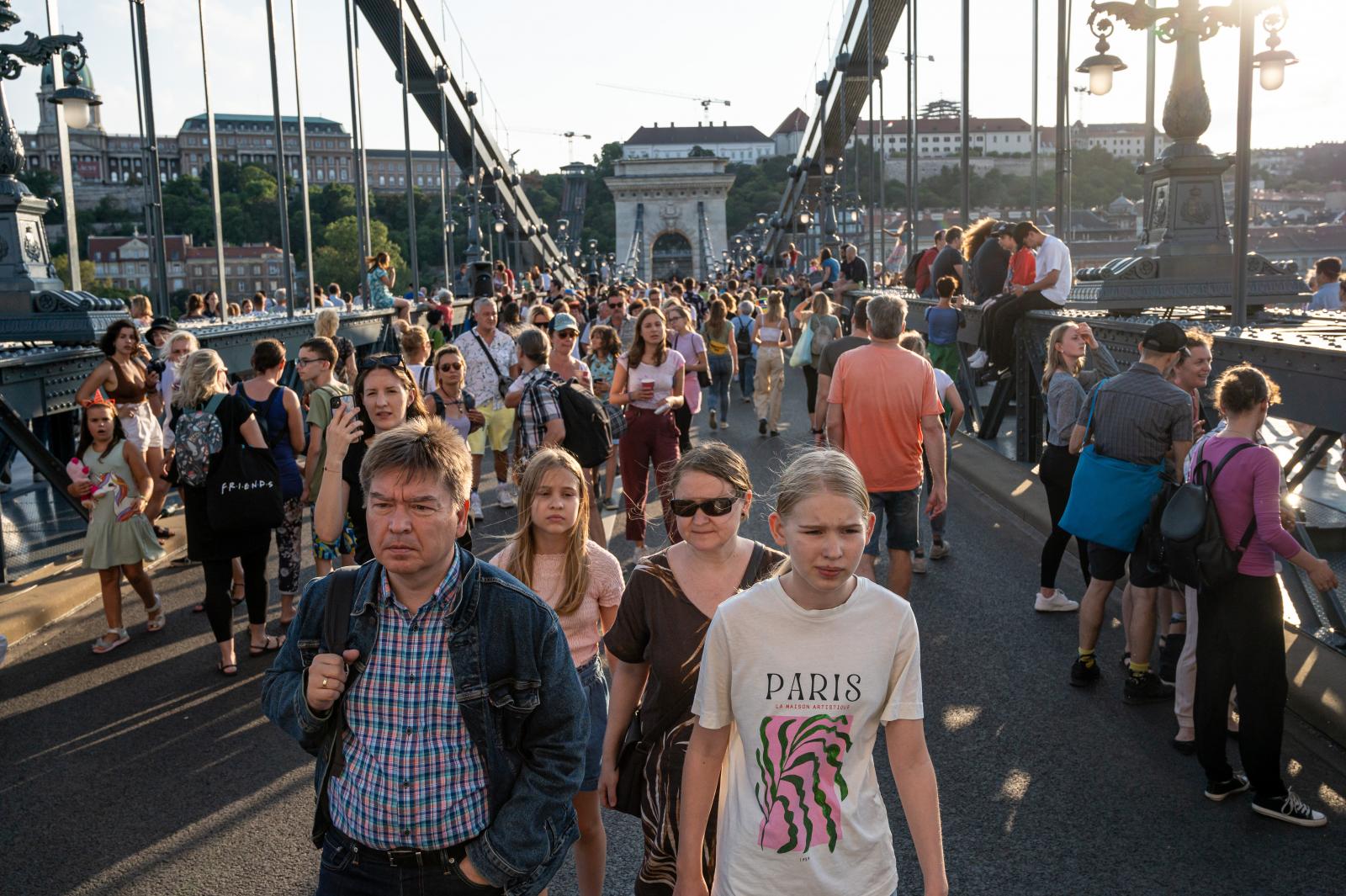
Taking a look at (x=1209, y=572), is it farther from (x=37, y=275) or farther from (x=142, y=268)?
(x=142, y=268)

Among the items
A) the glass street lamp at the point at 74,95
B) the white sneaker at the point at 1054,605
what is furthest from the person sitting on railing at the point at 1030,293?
the glass street lamp at the point at 74,95

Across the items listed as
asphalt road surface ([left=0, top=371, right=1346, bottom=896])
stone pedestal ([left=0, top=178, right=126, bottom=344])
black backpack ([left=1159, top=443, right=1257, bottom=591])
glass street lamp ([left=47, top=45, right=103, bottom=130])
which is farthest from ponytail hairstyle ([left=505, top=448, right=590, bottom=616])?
glass street lamp ([left=47, top=45, right=103, bottom=130])

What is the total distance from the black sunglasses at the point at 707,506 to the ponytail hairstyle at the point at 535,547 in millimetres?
674

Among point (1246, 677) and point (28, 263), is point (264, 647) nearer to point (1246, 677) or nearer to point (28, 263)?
point (1246, 677)

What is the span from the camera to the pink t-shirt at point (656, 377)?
26.5 feet

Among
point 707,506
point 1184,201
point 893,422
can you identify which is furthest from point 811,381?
point 707,506

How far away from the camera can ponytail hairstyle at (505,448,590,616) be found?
12.4 ft

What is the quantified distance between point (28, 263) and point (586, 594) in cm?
871

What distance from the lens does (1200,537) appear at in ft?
14.4

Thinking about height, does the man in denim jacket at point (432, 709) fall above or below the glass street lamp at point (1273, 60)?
below

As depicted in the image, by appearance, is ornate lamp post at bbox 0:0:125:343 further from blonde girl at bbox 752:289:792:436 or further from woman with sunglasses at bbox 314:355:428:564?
blonde girl at bbox 752:289:792:436

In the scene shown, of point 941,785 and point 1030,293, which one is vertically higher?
point 1030,293

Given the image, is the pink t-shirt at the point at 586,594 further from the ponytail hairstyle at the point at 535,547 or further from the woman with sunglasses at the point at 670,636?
the woman with sunglasses at the point at 670,636

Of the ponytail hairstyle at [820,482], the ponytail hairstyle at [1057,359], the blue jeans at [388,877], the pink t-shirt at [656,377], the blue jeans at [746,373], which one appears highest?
the ponytail hairstyle at [820,482]
